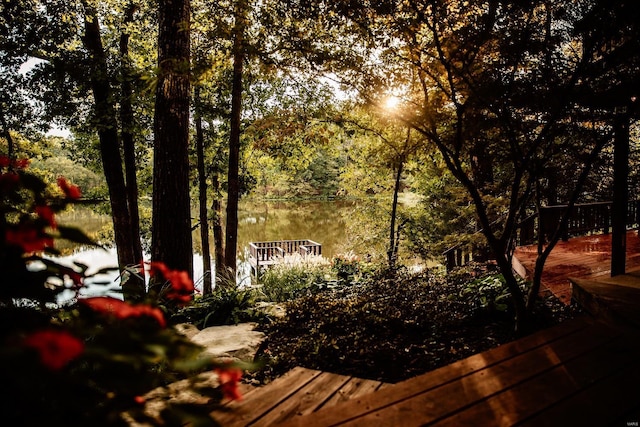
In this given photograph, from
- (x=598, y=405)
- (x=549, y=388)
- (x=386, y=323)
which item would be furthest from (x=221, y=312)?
(x=598, y=405)

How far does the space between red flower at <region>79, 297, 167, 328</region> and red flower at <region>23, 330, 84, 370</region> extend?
0.50ft

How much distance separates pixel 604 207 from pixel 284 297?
7.24 meters

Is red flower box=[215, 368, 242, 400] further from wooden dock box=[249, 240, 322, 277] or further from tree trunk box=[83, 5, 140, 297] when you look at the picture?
wooden dock box=[249, 240, 322, 277]

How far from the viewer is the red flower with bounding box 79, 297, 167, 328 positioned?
0.70 metres

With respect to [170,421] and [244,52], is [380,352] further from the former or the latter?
[244,52]

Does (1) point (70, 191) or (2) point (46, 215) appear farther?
(1) point (70, 191)

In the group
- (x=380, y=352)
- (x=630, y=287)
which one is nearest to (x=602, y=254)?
(x=630, y=287)

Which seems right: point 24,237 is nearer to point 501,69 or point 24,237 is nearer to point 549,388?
point 549,388

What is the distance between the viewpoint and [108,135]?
299 inches

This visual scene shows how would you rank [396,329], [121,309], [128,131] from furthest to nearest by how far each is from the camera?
[128,131], [396,329], [121,309]

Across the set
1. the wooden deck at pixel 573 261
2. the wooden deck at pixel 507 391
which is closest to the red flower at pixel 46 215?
the wooden deck at pixel 507 391

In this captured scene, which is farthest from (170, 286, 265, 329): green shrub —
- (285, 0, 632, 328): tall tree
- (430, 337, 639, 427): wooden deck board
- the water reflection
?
the water reflection

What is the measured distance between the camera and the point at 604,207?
27.6 feet

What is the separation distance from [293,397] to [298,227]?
27.7 m
